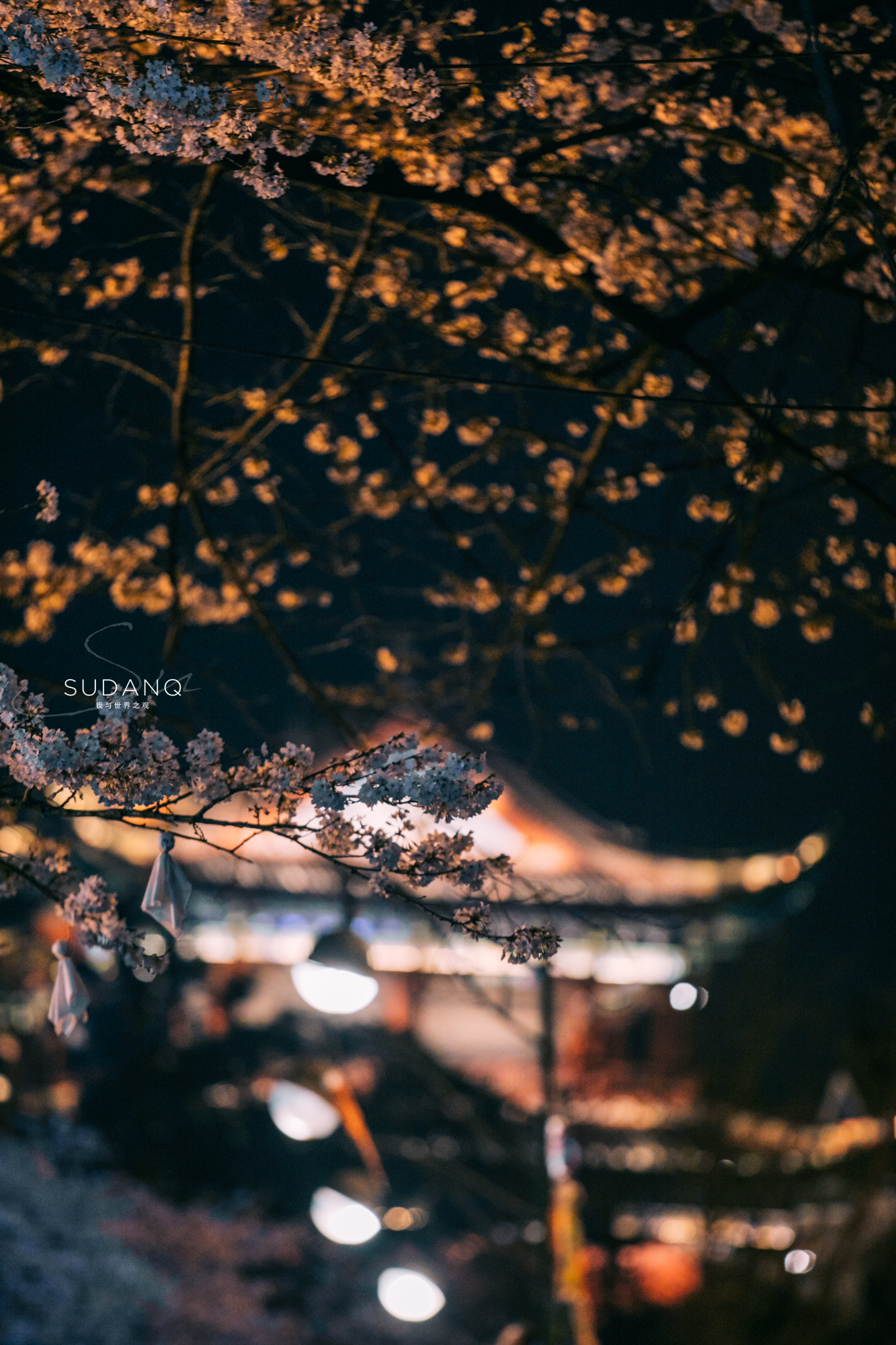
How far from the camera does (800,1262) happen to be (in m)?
9.47

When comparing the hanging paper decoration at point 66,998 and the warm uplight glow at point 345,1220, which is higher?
the warm uplight glow at point 345,1220

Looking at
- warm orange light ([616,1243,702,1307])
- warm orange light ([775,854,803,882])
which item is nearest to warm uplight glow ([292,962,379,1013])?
warm orange light ([616,1243,702,1307])

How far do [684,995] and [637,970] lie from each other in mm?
988

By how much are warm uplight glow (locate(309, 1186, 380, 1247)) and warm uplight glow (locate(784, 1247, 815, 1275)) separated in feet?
13.8

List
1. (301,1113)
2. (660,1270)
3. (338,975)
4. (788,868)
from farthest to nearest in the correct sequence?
(788,868)
(660,1270)
(301,1113)
(338,975)

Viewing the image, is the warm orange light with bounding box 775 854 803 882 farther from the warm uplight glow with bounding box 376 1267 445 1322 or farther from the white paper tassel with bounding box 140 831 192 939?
the white paper tassel with bounding box 140 831 192 939

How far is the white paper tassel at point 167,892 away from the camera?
2576mm

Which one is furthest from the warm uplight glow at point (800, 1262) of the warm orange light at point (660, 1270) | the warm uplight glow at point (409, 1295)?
the warm uplight glow at point (409, 1295)

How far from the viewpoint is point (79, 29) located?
272cm

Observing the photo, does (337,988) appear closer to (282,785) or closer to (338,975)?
(338,975)

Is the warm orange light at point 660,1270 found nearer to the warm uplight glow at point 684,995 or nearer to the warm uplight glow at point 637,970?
the warm uplight glow at point 684,995

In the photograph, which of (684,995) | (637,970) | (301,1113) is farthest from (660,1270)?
(301,1113)

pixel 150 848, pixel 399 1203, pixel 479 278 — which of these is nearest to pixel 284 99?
pixel 479 278

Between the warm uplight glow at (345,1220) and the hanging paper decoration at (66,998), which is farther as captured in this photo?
the warm uplight glow at (345,1220)
